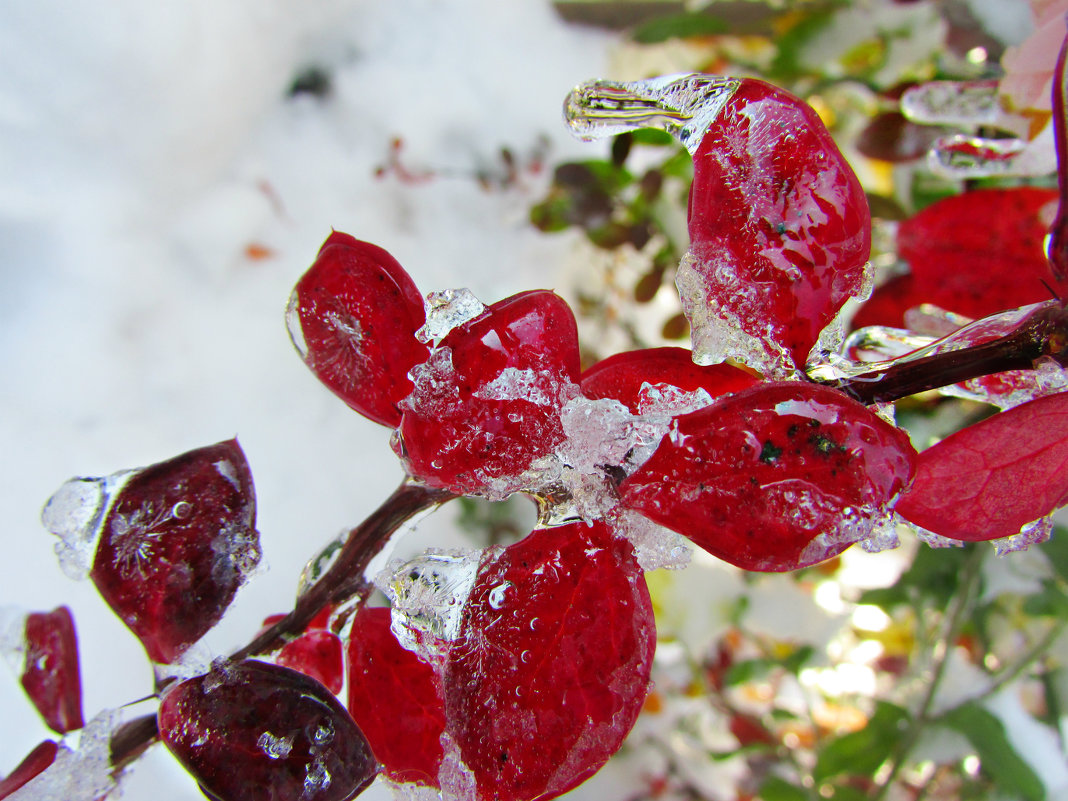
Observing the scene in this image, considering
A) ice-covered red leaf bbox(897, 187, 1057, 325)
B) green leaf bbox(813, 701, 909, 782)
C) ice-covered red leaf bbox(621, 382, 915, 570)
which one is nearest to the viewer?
ice-covered red leaf bbox(621, 382, 915, 570)

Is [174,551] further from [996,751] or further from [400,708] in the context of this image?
[996,751]

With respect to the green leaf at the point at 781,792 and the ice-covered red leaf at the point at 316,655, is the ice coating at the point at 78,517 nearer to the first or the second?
the ice-covered red leaf at the point at 316,655

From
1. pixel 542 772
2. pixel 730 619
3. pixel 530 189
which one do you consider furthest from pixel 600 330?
pixel 542 772

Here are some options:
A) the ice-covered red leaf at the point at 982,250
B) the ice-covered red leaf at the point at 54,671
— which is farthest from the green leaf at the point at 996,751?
the ice-covered red leaf at the point at 54,671

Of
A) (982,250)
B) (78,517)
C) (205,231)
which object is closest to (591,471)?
(78,517)

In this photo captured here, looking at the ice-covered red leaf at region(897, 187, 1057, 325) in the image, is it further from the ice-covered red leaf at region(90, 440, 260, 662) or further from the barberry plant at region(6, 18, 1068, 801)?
the ice-covered red leaf at region(90, 440, 260, 662)

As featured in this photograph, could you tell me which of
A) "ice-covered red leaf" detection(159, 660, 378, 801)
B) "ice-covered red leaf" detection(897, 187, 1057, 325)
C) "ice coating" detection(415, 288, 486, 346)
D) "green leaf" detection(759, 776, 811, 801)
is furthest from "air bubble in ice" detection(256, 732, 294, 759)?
"green leaf" detection(759, 776, 811, 801)
